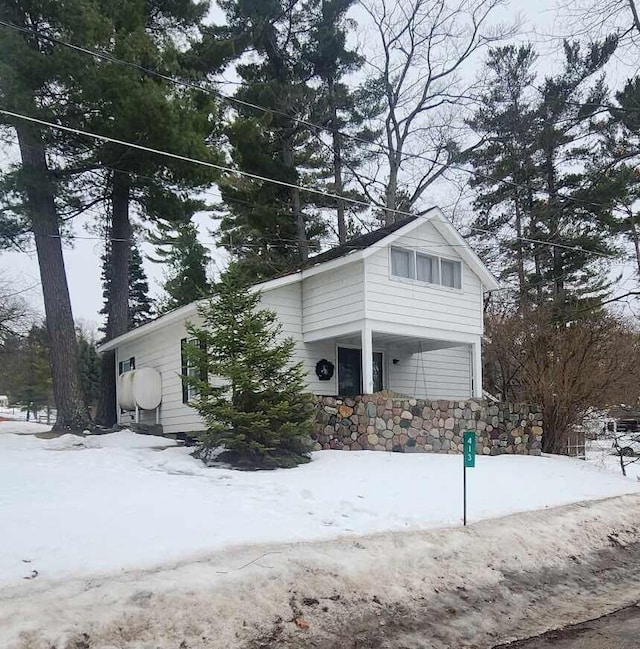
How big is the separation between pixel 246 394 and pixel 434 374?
8556mm

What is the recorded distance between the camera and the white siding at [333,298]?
1426 cm

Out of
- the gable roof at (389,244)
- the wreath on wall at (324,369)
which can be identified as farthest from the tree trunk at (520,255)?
the wreath on wall at (324,369)

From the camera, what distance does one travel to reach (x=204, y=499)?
744cm

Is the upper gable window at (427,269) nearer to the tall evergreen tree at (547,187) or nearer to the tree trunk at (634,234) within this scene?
the tall evergreen tree at (547,187)

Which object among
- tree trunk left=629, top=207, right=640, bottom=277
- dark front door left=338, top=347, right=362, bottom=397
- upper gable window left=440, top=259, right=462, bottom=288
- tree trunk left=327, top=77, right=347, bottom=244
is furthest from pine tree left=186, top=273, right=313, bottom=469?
tree trunk left=629, top=207, right=640, bottom=277

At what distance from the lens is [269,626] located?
4504mm

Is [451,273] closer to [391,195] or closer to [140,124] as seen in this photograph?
[140,124]

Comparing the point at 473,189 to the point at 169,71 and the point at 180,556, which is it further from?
the point at 180,556

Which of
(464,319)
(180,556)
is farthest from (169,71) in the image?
(180,556)

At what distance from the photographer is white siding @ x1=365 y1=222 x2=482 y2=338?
565 inches

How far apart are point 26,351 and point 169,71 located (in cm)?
1716

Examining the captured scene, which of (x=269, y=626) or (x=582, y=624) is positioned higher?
(x=269, y=626)

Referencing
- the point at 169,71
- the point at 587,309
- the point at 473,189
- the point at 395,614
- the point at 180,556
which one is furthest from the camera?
the point at 473,189

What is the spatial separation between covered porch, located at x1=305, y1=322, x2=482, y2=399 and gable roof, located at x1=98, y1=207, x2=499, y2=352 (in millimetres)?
1485
